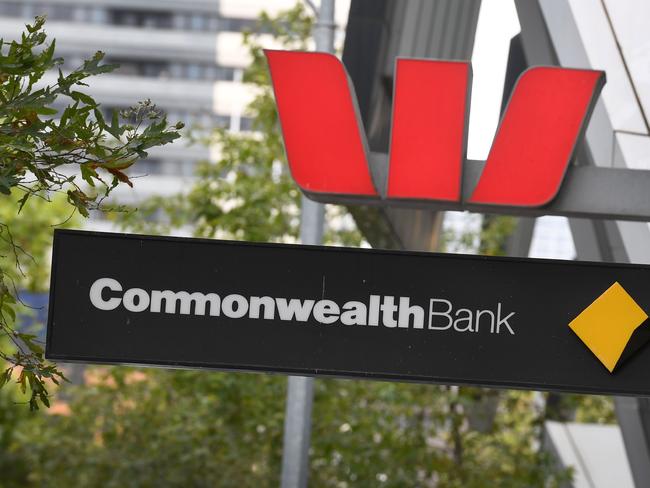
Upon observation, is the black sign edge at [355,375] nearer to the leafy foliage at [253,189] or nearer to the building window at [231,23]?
the leafy foliage at [253,189]

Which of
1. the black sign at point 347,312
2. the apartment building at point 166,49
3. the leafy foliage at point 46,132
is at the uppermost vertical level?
the apartment building at point 166,49

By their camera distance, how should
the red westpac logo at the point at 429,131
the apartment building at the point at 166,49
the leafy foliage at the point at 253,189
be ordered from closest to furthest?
the red westpac logo at the point at 429,131 → the leafy foliage at the point at 253,189 → the apartment building at the point at 166,49

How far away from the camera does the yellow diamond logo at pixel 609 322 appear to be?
4527 mm

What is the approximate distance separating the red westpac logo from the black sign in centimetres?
343

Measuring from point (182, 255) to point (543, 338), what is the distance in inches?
54.7

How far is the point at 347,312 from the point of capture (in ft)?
14.9

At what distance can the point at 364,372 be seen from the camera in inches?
178

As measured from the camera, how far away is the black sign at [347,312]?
4.50 meters


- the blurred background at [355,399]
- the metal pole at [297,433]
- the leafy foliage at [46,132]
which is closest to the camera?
the leafy foliage at [46,132]

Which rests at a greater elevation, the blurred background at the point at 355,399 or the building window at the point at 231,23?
the building window at the point at 231,23

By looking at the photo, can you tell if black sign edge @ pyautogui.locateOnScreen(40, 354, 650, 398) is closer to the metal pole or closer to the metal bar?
the metal bar

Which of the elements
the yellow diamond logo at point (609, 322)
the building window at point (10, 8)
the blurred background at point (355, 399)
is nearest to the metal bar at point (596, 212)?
the blurred background at point (355, 399)

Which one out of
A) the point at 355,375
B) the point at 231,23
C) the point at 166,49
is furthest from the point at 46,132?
the point at 231,23

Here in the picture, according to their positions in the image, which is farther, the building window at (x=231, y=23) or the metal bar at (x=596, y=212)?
the building window at (x=231, y=23)
